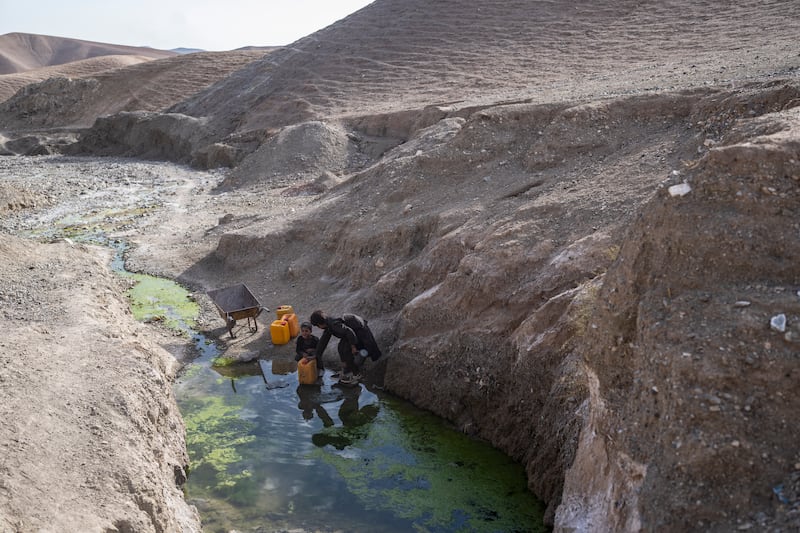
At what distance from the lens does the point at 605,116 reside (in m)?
11.9

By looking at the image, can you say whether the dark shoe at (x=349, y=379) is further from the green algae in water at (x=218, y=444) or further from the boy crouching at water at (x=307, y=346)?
the green algae in water at (x=218, y=444)

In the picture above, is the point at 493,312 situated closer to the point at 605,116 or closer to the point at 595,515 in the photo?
the point at 595,515

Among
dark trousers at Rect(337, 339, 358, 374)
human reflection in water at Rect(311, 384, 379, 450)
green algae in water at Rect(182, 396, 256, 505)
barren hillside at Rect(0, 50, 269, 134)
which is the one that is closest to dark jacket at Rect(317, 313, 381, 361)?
dark trousers at Rect(337, 339, 358, 374)

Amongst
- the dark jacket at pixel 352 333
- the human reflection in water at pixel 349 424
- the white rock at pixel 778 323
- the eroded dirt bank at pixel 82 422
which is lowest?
the human reflection in water at pixel 349 424

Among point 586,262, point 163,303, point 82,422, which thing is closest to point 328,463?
point 82,422

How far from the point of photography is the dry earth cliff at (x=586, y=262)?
439cm

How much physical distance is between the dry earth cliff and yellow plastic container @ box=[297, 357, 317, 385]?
98 cm

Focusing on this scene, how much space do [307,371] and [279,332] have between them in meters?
1.52

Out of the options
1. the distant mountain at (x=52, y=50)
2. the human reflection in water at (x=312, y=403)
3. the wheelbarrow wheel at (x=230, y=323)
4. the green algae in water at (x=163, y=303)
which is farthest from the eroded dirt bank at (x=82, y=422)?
the distant mountain at (x=52, y=50)

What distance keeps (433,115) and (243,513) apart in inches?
663

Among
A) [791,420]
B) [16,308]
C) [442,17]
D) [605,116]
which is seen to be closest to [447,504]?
[791,420]

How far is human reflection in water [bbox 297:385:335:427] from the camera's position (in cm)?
944

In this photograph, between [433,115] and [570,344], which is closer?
[570,344]

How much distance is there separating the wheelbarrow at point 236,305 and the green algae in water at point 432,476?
3.31 meters
